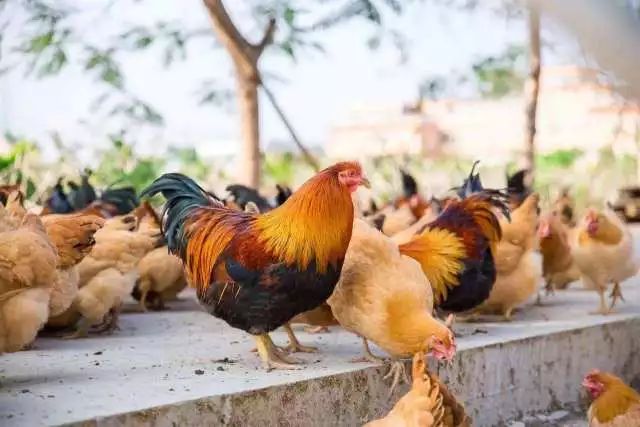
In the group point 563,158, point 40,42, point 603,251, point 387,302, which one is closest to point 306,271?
point 387,302

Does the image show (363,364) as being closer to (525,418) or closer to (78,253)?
(525,418)

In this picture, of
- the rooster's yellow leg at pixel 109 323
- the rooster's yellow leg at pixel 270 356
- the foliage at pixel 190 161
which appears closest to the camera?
the rooster's yellow leg at pixel 270 356

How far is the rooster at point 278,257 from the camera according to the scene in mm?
3480

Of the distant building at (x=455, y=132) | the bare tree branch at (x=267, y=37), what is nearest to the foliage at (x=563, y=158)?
the distant building at (x=455, y=132)

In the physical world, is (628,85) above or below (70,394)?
above

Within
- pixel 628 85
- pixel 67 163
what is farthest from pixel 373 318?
pixel 67 163

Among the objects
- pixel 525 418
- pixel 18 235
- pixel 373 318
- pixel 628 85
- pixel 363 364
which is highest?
pixel 628 85

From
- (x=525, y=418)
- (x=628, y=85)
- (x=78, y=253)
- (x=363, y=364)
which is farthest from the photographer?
(x=525, y=418)

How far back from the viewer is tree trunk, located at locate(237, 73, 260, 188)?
7457 mm

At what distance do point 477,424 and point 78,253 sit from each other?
2.24 m

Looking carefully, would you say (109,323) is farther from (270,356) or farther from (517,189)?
(517,189)

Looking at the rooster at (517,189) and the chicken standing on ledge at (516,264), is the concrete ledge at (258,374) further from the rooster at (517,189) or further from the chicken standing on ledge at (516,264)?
the rooster at (517,189)

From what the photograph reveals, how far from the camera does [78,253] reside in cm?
413

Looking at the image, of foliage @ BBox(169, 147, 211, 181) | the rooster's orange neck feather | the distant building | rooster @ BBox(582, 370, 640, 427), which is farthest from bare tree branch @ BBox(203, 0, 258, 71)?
the distant building
